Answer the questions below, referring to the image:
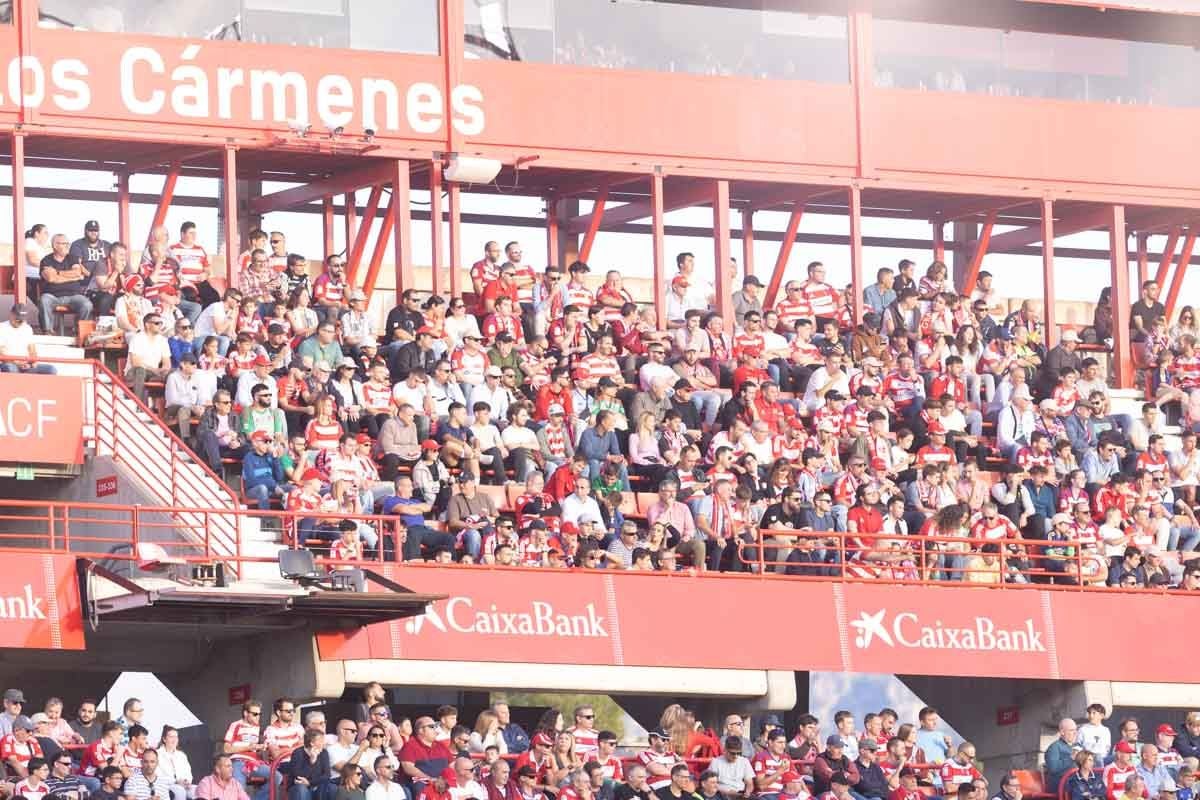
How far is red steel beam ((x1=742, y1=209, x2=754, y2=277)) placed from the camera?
1410 inches

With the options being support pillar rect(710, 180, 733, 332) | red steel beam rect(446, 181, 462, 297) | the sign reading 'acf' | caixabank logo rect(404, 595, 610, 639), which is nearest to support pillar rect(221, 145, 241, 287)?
red steel beam rect(446, 181, 462, 297)

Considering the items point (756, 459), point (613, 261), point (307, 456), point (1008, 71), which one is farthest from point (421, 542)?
point (1008, 71)

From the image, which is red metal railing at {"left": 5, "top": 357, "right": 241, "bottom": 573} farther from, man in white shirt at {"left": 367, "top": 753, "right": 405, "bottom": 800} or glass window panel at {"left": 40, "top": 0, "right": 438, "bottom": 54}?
glass window panel at {"left": 40, "top": 0, "right": 438, "bottom": 54}

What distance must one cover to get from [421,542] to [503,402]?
290cm

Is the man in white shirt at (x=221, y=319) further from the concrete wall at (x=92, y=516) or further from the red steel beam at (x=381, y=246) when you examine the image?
the red steel beam at (x=381, y=246)

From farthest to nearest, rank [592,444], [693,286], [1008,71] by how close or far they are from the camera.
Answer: [1008,71] → [693,286] → [592,444]

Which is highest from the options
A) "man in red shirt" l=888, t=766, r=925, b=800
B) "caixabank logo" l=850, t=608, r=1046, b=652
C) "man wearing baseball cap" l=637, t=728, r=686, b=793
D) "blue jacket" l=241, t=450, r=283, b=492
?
"blue jacket" l=241, t=450, r=283, b=492

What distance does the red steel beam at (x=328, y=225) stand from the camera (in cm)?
3359

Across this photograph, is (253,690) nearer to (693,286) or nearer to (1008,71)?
(693,286)

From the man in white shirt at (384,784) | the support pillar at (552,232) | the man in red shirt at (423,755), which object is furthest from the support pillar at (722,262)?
the man in white shirt at (384,784)

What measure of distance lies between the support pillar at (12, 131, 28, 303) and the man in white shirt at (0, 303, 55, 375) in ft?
4.27

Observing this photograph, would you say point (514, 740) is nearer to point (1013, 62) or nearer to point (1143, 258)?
point (1013, 62)

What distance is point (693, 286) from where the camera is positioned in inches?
1309

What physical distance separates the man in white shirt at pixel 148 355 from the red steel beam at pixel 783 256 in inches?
369
